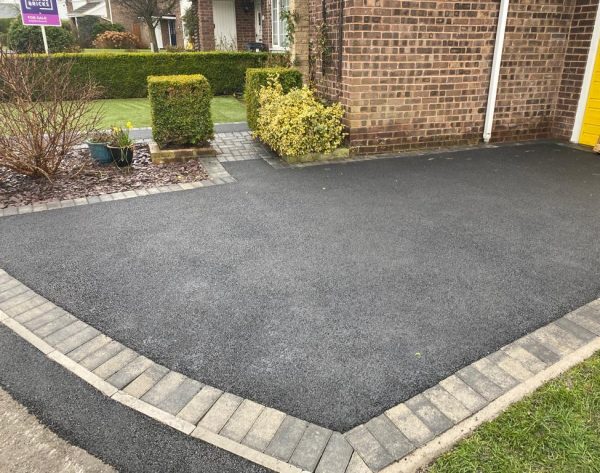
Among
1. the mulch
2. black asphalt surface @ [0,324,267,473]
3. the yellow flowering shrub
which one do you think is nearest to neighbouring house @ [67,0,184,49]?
the yellow flowering shrub

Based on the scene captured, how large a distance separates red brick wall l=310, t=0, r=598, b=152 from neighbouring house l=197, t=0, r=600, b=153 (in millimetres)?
16

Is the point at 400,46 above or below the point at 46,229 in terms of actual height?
above

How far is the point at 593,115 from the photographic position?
320 inches

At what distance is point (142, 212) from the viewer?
5344 mm

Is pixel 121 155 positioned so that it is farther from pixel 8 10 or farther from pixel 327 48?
pixel 8 10

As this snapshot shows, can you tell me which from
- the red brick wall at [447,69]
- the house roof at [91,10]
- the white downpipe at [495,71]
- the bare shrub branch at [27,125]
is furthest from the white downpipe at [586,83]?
the house roof at [91,10]

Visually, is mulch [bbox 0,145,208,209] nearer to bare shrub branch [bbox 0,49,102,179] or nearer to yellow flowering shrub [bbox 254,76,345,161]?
bare shrub branch [bbox 0,49,102,179]

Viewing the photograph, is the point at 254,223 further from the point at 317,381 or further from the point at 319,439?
the point at 319,439

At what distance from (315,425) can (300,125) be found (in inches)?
212

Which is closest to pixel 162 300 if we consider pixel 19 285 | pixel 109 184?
pixel 19 285

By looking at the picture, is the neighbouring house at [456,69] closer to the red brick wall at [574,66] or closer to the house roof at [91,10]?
the red brick wall at [574,66]

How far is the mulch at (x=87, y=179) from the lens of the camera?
592 centimetres

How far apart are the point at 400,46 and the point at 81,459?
7.06 meters

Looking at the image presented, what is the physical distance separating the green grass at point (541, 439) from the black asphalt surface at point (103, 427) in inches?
39.8
